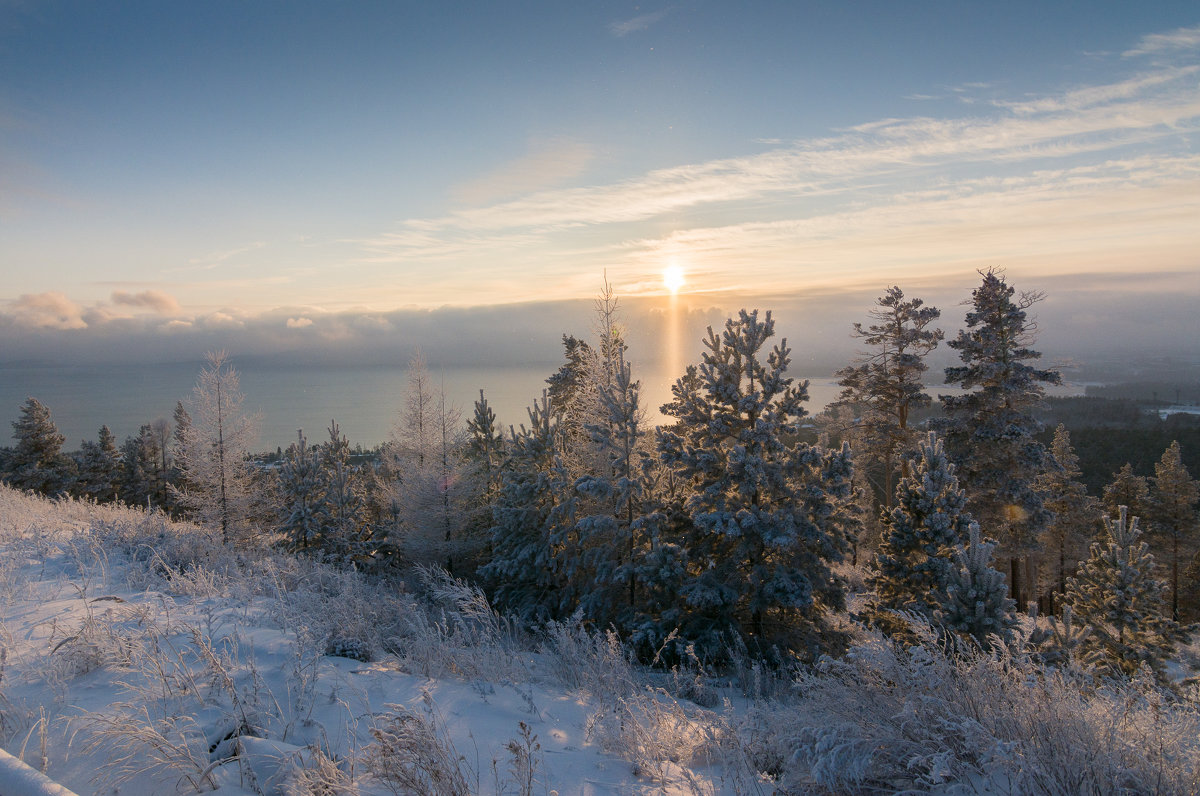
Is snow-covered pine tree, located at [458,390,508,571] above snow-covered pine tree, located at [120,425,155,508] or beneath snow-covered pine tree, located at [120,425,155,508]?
above

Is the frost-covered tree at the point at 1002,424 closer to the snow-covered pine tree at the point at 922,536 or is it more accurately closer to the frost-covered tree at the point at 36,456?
the snow-covered pine tree at the point at 922,536

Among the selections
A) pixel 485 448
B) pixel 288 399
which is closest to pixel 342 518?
pixel 485 448

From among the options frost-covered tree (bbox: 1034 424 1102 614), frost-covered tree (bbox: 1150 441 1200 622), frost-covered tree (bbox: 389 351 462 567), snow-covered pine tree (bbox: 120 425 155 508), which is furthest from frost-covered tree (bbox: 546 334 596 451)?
snow-covered pine tree (bbox: 120 425 155 508)

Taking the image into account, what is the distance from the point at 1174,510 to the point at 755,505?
28.0m

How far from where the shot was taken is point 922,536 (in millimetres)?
11328

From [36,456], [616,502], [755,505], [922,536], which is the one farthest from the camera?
[36,456]

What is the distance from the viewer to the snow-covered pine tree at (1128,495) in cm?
2644

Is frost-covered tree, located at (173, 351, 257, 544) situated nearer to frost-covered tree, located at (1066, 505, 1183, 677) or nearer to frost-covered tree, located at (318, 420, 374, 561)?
frost-covered tree, located at (318, 420, 374, 561)

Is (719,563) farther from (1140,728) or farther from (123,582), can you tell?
(123,582)

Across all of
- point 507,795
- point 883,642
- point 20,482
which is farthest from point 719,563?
point 20,482

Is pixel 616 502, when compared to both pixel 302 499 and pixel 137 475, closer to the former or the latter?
pixel 302 499

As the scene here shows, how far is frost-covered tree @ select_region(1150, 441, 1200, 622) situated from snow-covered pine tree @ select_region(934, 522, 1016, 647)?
26391 millimetres

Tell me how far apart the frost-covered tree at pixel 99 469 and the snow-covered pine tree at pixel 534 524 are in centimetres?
3699

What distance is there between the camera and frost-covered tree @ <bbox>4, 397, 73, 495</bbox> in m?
35.8
